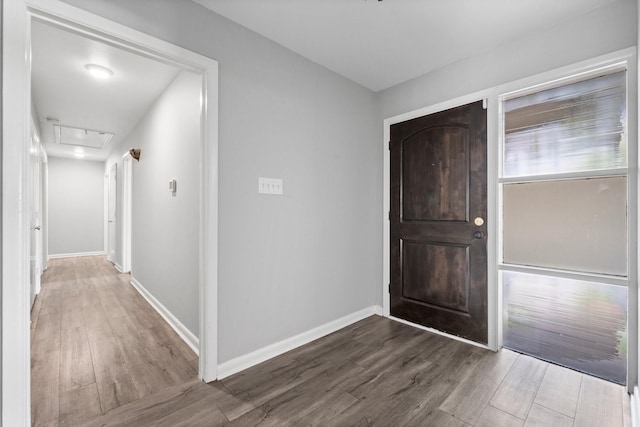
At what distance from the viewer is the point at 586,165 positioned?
1947mm

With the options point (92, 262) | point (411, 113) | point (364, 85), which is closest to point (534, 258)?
point (411, 113)

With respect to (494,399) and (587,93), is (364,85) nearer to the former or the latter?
(587,93)

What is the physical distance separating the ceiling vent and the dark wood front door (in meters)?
4.98

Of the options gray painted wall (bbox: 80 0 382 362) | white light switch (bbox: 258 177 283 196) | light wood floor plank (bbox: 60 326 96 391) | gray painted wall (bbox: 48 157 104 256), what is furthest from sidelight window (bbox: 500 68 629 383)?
gray painted wall (bbox: 48 157 104 256)

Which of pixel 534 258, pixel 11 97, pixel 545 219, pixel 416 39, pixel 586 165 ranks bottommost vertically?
pixel 534 258

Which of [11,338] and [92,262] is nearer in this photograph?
[11,338]

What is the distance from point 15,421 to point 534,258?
10.3 feet

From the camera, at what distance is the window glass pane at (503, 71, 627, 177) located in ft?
6.11

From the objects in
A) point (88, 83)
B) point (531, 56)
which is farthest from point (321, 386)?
point (88, 83)

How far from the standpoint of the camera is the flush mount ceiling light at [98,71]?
2.68 meters

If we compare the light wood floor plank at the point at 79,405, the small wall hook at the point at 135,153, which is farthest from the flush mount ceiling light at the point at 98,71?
the light wood floor plank at the point at 79,405

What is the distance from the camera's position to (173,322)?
2764mm

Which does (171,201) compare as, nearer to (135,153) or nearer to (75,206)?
(135,153)

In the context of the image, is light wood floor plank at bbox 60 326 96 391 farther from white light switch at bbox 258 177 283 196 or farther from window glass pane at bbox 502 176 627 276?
window glass pane at bbox 502 176 627 276
